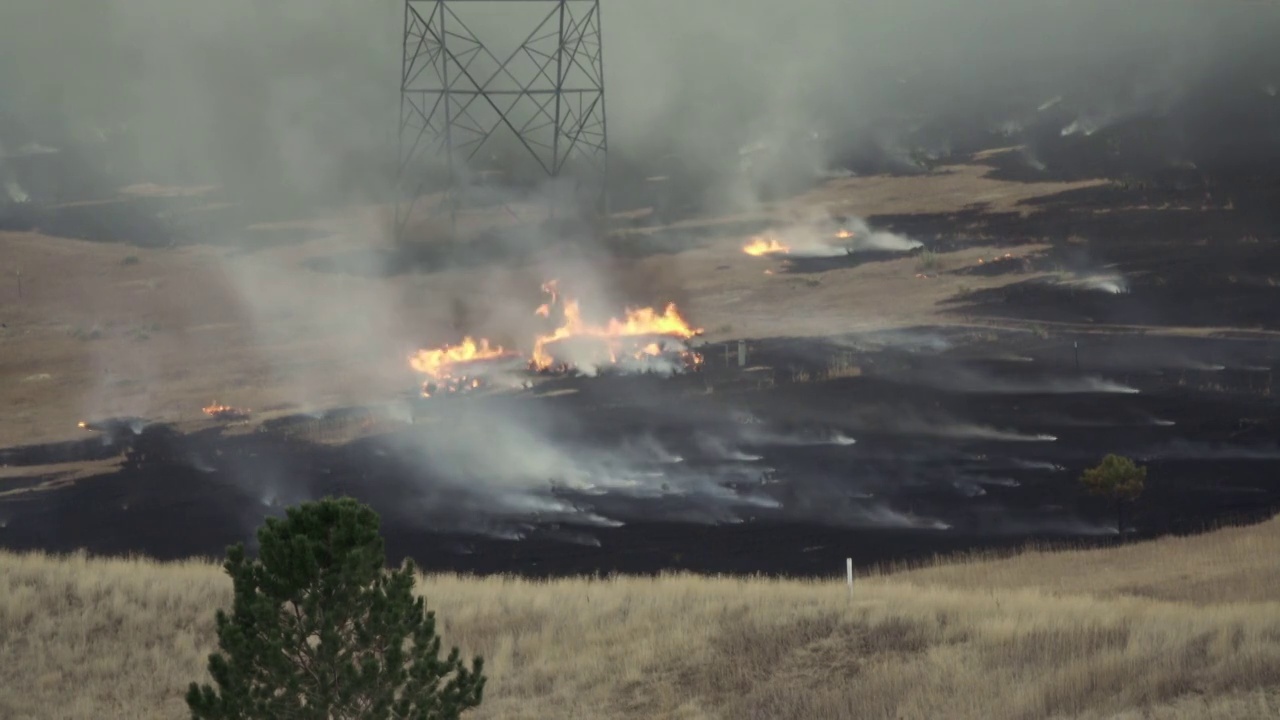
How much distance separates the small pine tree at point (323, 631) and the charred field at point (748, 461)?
11.8m

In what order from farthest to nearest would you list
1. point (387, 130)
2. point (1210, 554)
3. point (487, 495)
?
1. point (387, 130)
2. point (487, 495)
3. point (1210, 554)

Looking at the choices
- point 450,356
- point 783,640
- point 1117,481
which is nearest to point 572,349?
point 450,356

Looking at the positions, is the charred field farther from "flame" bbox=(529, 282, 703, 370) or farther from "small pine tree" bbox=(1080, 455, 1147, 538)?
"flame" bbox=(529, 282, 703, 370)

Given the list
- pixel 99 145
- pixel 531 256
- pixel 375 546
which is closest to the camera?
pixel 375 546

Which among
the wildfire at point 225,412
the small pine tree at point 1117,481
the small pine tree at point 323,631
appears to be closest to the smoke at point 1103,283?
the small pine tree at point 1117,481

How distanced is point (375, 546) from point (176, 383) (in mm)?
34206

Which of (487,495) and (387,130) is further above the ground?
(387,130)

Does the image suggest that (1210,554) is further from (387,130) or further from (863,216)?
(387,130)

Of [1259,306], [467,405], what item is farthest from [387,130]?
[1259,306]

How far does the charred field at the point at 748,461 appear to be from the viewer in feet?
89.9

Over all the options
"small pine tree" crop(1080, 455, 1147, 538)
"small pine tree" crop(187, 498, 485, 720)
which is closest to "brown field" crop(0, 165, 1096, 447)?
"small pine tree" crop(1080, 455, 1147, 538)

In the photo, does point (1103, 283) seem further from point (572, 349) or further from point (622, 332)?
point (572, 349)

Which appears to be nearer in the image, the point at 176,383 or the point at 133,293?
the point at 176,383

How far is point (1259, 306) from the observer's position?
4278 centimetres
